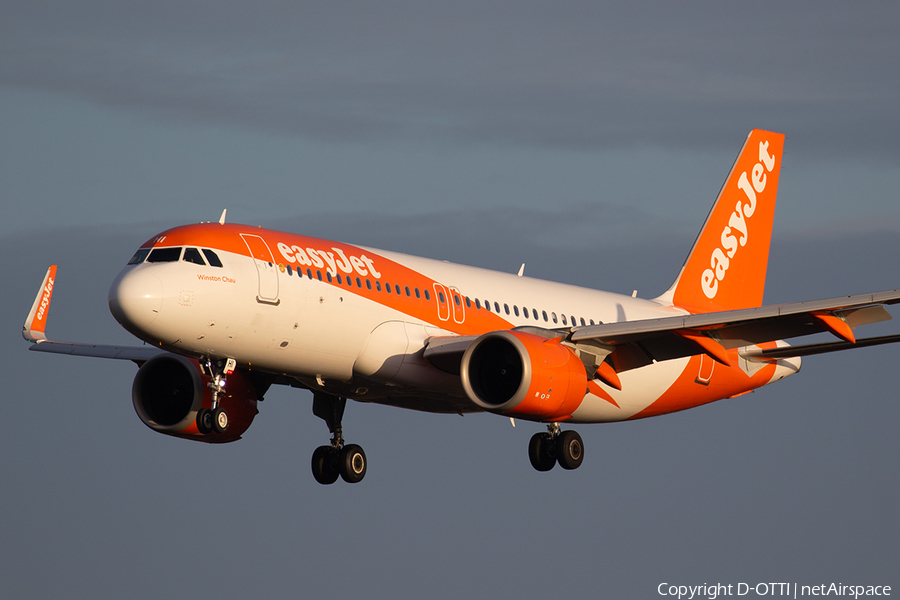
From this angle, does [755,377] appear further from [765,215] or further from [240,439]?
[240,439]

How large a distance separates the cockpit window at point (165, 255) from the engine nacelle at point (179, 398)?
7100 millimetres

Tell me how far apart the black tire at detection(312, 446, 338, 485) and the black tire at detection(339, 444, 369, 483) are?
34 centimetres

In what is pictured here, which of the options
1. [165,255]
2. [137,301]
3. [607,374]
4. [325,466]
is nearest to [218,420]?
[137,301]

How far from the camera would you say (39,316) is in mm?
39875

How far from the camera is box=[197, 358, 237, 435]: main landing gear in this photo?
30.1 meters

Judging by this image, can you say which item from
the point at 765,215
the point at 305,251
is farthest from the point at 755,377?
the point at 305,251

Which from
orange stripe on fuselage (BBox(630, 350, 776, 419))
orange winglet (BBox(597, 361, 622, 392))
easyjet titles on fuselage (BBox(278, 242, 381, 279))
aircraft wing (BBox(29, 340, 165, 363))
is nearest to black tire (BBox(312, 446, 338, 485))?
aircraft wing (BBox(29, 340, 165, 363))

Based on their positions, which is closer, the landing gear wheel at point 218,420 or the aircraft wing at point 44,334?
the landing gear wheel at point 218,420

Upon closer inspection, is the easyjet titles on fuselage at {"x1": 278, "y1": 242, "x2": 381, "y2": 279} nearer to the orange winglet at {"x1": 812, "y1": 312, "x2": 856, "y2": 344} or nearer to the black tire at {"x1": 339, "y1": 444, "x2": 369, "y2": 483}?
the black tire at {"x1": 339, "y1": 444, "x2": 369, "y2": 483}

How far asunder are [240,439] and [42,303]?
841cm

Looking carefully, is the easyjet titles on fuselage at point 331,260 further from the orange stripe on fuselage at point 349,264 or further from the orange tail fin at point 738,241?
the orange tail fin at point 738,241

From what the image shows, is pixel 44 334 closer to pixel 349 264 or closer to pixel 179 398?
pixel 179 398

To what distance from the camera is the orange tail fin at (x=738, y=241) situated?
4475 cm

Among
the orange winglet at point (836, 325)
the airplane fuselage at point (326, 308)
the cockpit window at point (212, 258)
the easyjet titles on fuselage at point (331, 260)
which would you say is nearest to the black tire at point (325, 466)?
the airplane fuselage at point (326, 308)
